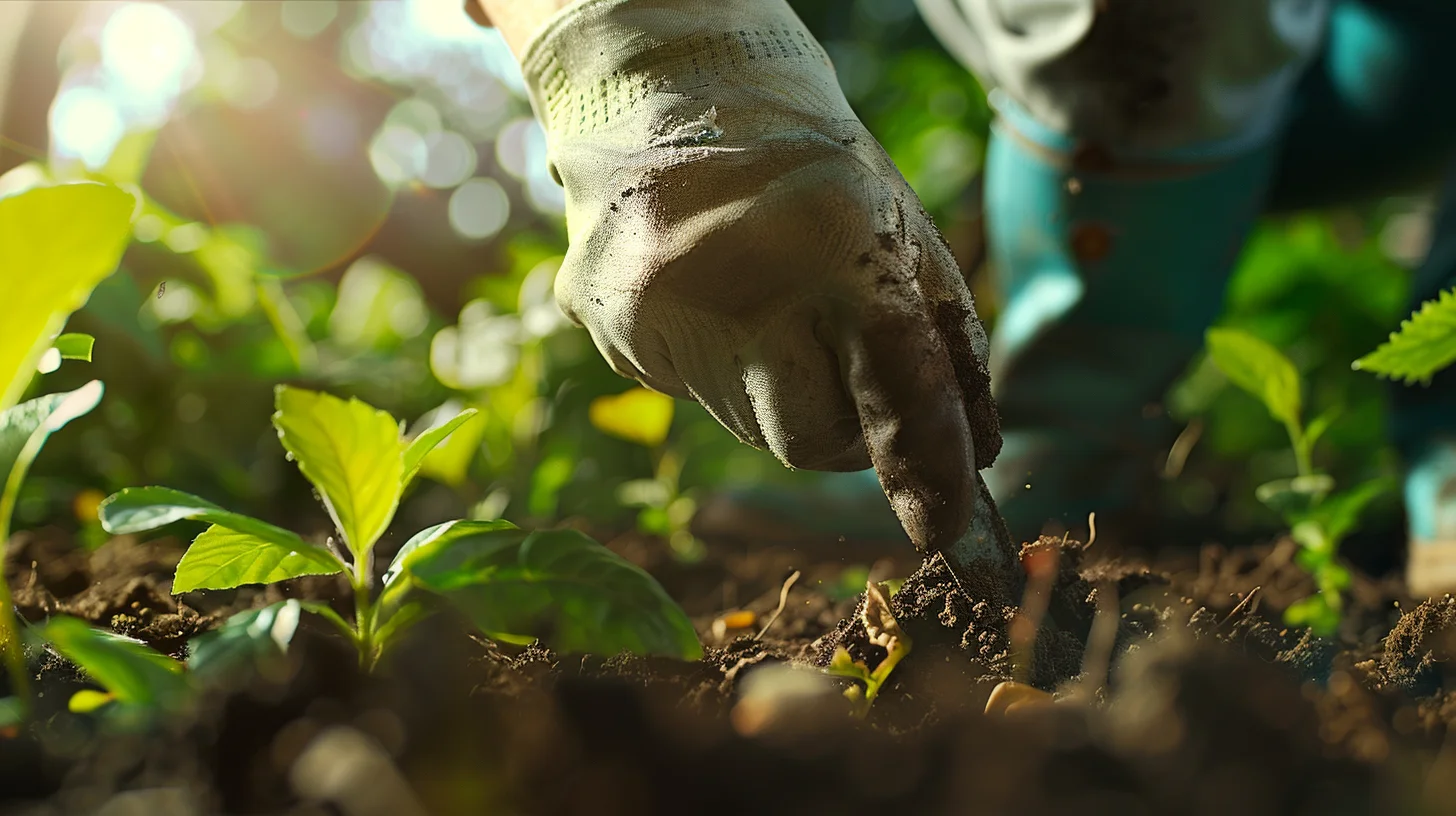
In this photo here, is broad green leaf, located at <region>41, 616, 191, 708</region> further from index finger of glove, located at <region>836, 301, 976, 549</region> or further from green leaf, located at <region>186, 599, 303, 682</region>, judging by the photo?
index finger of glove, located at <region>836, 301, 976, 549</region>

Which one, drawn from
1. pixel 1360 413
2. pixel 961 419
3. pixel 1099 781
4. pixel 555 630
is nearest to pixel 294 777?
pixel 555 630

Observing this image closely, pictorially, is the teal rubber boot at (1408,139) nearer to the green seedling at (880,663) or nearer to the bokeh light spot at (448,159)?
the green seedling at (880,663)

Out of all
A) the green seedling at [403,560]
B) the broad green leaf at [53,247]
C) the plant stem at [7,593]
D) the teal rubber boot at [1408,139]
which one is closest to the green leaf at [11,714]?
the plant stem at [7,593]

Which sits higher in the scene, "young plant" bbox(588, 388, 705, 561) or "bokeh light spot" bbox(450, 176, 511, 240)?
"young plant" bbox(588, 388, 705, 561)

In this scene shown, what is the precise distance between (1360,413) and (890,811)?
1.98 meters

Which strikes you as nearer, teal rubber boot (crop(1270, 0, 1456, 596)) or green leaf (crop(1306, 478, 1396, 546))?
green leaf (crop(1306, 478, 1396, 546))

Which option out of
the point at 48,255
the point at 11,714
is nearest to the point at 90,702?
the point at 11,714

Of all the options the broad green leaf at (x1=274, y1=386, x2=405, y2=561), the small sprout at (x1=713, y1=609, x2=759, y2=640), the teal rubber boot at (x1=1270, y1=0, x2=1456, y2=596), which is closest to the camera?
the broad green leaf at (x1=274, y1=386, x2=405, y2=561)

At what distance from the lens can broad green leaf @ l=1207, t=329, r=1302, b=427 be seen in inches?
49.5

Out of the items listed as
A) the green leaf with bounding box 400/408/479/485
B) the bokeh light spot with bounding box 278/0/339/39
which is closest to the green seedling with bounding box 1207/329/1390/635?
the green leaf with bounding box 400/408/479/485

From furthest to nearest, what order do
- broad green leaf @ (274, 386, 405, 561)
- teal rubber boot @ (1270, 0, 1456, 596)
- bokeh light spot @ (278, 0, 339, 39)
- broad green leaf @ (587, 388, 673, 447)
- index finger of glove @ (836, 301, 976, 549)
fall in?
1. bokeh light spot @ (278, 0, 339, 39)
2. broad green leaf @ (587, 388, 673, 447)
3. teal rubber boot @ (1270, 0, 1456, 596)
4. index finger of glove @ (836, 301, 976, 549)
5. broad green leaf @ (274, 386, 405, 561)

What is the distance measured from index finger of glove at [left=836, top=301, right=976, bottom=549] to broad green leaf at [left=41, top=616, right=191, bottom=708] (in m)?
0.51

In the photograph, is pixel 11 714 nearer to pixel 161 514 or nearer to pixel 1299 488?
pixel 161 514

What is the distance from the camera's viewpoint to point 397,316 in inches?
91.7
